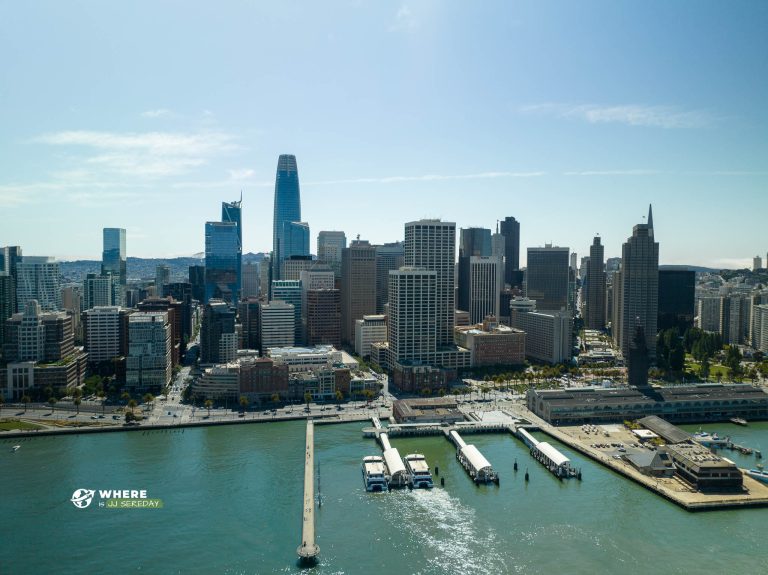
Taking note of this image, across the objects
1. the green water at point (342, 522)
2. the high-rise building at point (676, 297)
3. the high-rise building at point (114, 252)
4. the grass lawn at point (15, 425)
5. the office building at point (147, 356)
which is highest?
the high-rise building at point (114, 252)

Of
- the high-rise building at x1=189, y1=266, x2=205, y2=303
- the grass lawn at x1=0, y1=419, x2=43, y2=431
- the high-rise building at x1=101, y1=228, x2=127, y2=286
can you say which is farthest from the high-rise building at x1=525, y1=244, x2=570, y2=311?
the high-rise building at x1=101, y1=228, x2=127, y2=286

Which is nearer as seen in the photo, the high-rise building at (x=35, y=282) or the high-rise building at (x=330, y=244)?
the high-rise building at (x=35, y=282)

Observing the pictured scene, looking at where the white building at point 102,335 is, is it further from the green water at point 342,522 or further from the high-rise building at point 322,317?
the green water at point 342,522

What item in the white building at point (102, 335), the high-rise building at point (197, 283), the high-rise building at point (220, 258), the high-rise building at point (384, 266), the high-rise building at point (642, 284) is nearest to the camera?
→ the white building at point (102, 335)

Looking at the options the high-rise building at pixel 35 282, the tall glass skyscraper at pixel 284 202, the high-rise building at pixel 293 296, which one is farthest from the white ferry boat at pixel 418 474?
the tall glass skyscraper at pixel 284 202

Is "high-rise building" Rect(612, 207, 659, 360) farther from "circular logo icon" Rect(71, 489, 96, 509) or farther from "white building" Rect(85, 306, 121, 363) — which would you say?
"circular logo icon" Rect(71, 489, 96, 509)

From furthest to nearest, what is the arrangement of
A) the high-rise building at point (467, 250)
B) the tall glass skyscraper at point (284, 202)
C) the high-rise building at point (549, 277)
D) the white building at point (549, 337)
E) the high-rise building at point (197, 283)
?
1. the tall glass skyscraper at point (284, 202)
2. the high-rise building at point (197, 283)
3. the high-rise building at point (549, 277)
4. the high-rise building at point (467, 250)
5. the white building at point (549, 337)

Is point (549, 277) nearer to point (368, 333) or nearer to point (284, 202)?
point (368, 333)
